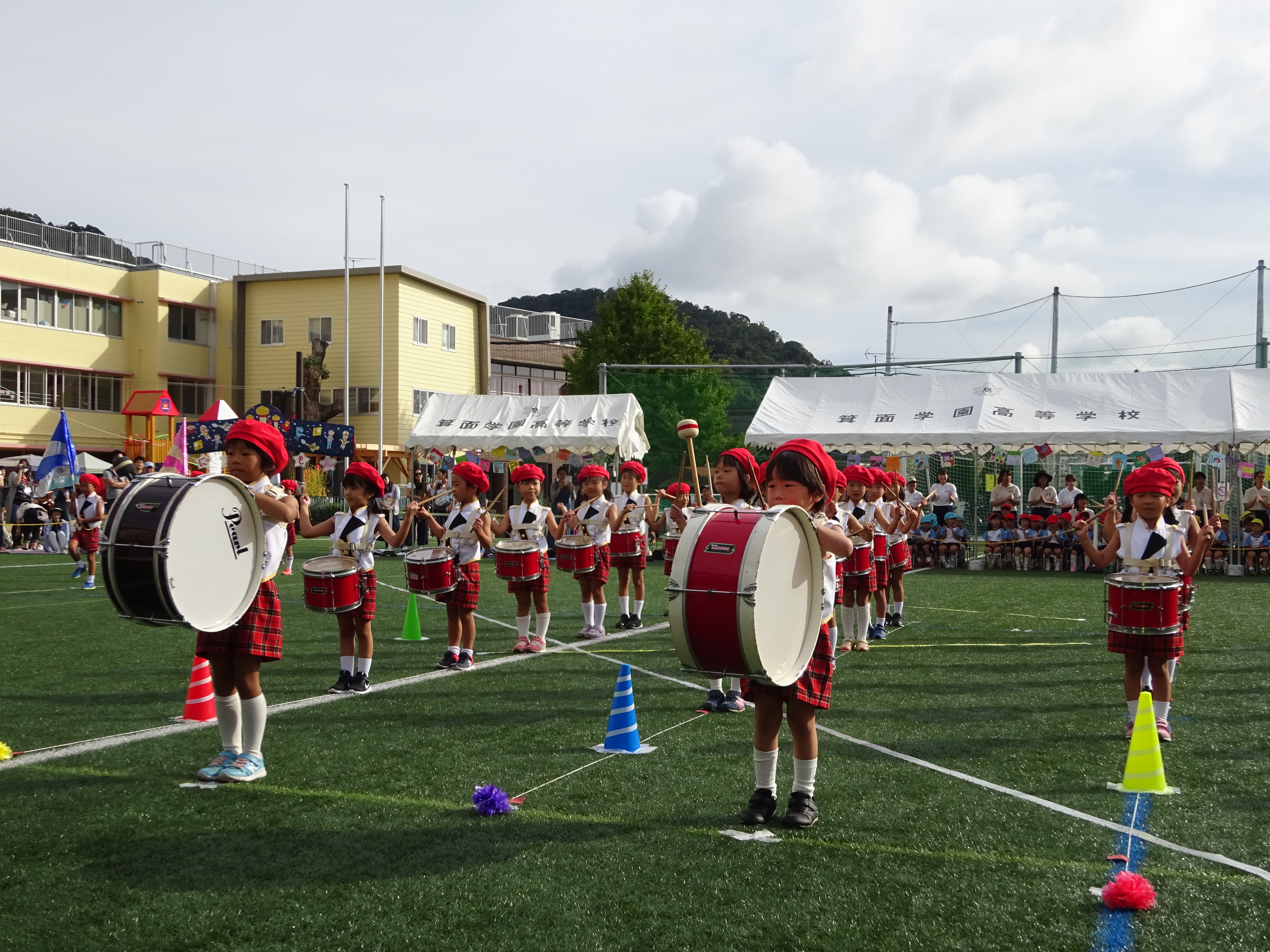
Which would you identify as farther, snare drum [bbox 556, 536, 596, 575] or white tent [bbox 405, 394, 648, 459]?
white tent [bbox 405, 394, 648, 459]

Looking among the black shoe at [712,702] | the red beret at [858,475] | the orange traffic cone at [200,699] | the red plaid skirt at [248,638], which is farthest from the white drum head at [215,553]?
the red beret at [858,475]

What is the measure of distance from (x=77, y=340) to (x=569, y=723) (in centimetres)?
3600

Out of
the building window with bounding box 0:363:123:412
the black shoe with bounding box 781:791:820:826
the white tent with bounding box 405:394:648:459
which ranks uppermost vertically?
the building window with bounding box 0:363:123:412

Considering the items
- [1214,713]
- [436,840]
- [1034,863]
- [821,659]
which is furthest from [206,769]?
[1214,713]

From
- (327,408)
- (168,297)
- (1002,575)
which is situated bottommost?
(1002,575)

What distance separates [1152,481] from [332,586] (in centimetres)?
551

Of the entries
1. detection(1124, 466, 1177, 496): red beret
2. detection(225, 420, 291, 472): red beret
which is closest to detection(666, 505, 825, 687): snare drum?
detection(225, 420, 291, 472): red beret

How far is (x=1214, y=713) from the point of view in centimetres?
717

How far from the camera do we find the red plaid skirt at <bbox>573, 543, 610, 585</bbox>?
11.0 metres

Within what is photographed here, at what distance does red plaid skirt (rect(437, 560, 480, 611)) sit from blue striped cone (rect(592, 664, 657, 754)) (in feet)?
9.69

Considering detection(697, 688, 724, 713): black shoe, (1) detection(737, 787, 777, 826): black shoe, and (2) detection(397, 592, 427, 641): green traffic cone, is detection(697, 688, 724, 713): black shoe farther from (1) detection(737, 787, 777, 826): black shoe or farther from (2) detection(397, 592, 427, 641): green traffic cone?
(2) detection(397, 592, 427, 641): green traffic cone

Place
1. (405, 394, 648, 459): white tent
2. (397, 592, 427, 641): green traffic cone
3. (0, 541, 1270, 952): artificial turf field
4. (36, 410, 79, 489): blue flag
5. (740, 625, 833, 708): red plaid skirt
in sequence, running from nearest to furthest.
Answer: (0, 541, 1270, 952): artificial turf field, (740, 625, 833, 708): red plaid skirt, (397, 592, 427, 641): green traffic cone, (36, 410, 79, 489): blue flag, (405, 394, 648, 459): white tent

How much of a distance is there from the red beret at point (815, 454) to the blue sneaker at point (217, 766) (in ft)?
10.7

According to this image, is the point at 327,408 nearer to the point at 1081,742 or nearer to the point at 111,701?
the point at 111,701
